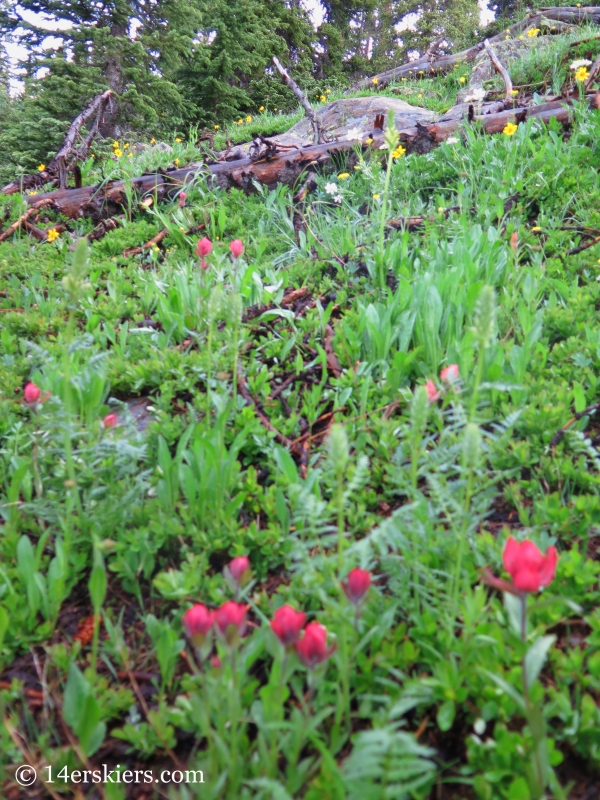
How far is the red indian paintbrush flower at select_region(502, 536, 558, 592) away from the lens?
84 centimetres

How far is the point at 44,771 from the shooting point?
100 centimetres

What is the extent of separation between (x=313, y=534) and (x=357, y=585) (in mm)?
370

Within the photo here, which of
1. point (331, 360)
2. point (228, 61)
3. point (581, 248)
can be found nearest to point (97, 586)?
point (331, 360)

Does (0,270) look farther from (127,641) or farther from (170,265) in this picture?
(127,641)

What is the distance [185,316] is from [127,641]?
60.9 inches

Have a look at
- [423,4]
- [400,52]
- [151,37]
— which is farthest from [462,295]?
[423,4]

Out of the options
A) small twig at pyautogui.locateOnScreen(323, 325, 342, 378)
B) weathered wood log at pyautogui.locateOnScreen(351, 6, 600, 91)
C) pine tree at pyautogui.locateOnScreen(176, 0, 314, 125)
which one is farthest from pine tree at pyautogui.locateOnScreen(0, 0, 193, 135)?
small twig at pyautogui.locateOnScreen(323, 325, 342, 378)

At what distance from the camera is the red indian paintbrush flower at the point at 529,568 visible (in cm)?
84

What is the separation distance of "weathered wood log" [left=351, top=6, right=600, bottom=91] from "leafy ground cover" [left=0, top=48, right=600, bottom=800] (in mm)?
10243

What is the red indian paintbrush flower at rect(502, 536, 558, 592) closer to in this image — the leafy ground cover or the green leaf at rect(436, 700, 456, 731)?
the leafy ground cover

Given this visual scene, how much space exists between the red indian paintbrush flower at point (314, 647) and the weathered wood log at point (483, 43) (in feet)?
39.9

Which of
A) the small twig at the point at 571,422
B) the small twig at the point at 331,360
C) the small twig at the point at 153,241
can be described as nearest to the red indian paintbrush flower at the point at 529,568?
the small twig at the point at 571,422

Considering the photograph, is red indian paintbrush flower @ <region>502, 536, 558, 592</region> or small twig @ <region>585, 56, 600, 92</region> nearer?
red indian paintbrush flower @ <region>502, 536, 558, 592</region>

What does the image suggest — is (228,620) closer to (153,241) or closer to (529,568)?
(529,568)
